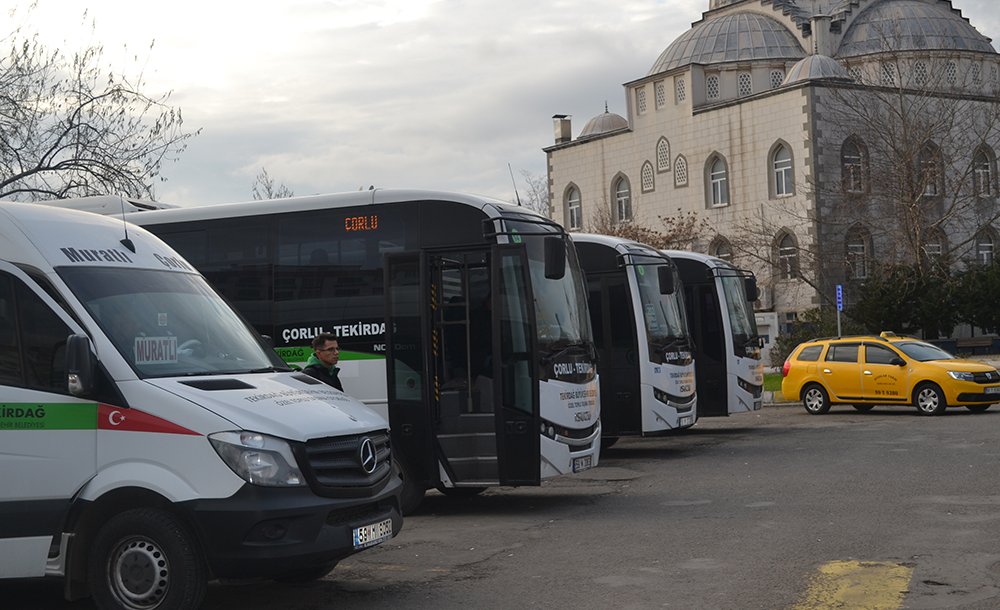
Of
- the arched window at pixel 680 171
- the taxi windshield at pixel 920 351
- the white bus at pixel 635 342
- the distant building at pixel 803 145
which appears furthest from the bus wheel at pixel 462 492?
the arched window at pixel 680 171

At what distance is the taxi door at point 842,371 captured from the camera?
25.5 m

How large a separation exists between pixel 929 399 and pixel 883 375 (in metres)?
0.97

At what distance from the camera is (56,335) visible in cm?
812

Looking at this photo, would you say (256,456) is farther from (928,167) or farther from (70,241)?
(928,167)

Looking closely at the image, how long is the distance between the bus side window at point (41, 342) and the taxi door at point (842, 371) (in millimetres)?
19820

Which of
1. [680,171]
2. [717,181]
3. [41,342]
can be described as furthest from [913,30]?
[41,342]

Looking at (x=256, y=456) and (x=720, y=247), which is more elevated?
(x=720, y=247)

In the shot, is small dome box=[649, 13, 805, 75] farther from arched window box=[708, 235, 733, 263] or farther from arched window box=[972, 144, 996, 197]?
arched window box=[972, 144, 996, 197]

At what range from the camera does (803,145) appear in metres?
63.4

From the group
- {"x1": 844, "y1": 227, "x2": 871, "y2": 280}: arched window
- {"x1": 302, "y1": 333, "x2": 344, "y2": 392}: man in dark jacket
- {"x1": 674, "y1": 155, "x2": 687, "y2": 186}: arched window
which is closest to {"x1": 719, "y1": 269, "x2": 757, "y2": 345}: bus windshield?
{"x1": 302, "y1": 333, "x2": 344, "y2": 392}: man in dark jacket

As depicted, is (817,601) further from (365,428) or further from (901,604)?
(365,428)

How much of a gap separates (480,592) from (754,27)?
223ft

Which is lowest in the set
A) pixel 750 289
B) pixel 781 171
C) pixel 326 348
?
pixel 326 348

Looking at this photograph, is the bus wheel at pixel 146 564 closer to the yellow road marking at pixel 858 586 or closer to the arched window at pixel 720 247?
the yellow road marking at pixel 858 586
